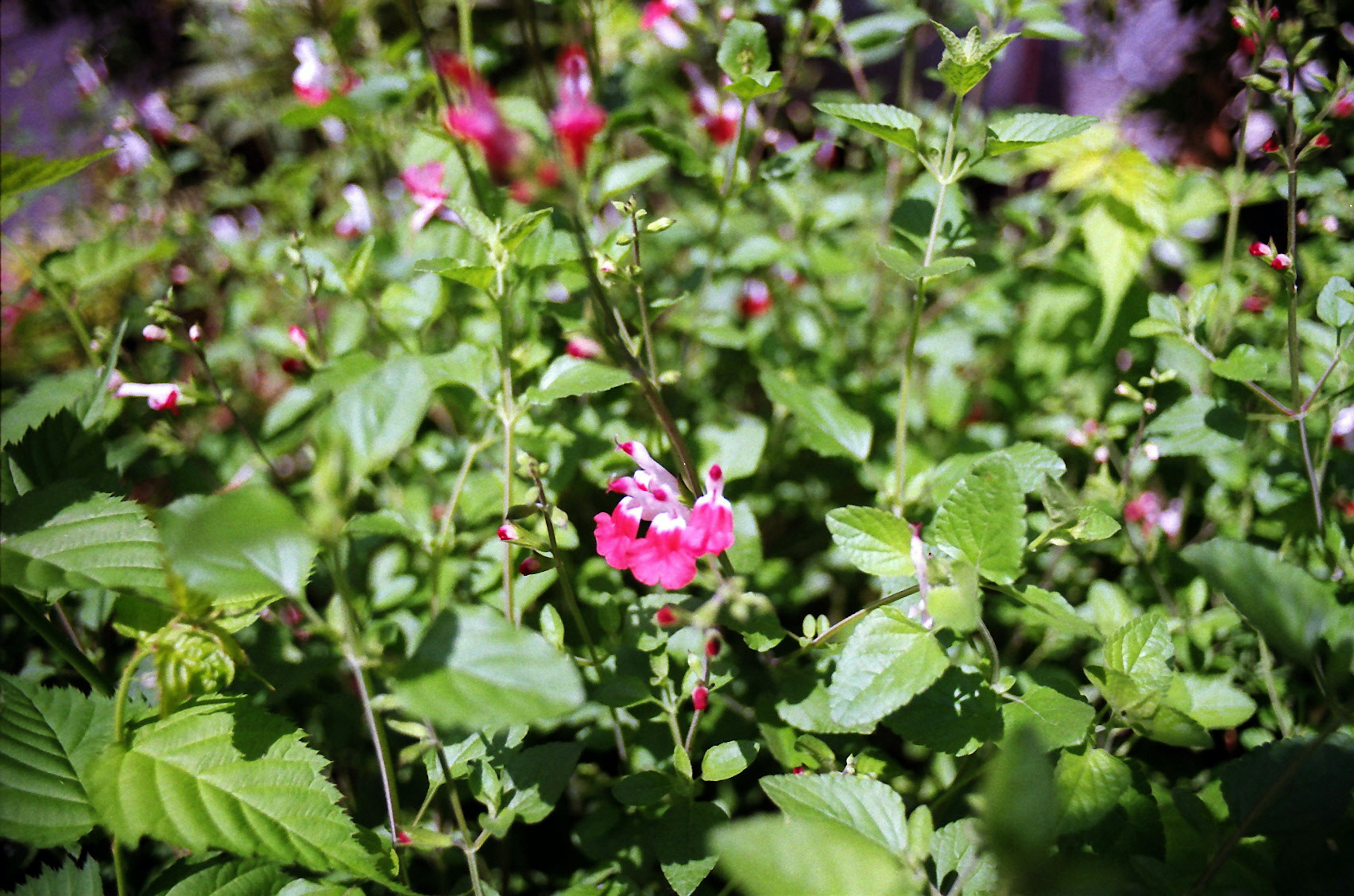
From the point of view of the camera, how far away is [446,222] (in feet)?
4.80

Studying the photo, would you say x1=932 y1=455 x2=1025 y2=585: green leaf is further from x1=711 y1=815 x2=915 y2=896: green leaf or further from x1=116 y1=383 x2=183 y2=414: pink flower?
x1=116 y1=383 x2=183 y2=414: pink flower

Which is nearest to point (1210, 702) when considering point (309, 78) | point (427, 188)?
point (427, 188)

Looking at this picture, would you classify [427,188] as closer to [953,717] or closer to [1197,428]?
[953,717]

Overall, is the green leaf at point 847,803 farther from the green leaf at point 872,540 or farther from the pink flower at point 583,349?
the pink flower at point 583,349

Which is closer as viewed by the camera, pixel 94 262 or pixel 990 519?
pixel 990 519

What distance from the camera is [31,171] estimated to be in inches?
35.6

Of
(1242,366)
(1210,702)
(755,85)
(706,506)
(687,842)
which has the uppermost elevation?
(755,85)

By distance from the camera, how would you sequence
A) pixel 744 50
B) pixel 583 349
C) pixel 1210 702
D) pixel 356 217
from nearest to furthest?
1. pixel 1210 702
2. pixel 744 50
3. pixel 583 349
4. pixel 356 217

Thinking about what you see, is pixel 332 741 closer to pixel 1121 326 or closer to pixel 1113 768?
pixel 1113 768

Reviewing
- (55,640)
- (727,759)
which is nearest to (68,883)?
(55,640)

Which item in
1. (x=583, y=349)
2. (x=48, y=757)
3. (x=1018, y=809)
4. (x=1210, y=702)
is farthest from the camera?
(x=583, y=349)

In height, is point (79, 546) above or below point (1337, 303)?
above

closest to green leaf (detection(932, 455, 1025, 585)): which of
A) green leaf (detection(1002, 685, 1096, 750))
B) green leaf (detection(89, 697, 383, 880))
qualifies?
green leaf (detection(1002, 685, 1096, 750))

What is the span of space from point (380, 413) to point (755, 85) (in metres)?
0.75
